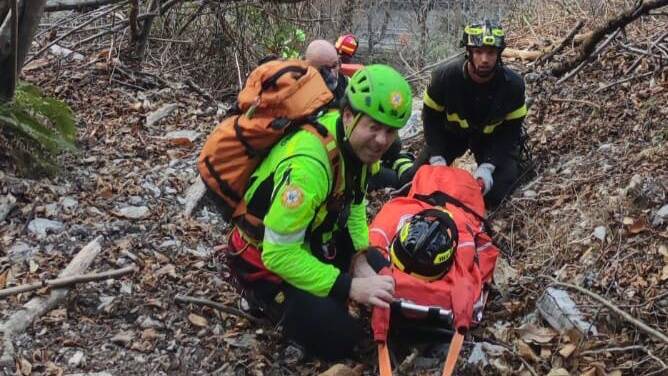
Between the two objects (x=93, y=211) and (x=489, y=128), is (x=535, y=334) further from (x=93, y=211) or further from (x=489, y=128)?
(x=93, y=211)

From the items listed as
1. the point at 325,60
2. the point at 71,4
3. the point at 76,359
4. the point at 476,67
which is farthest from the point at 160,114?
the point at 76,359

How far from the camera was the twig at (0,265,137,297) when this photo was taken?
12.6 ft

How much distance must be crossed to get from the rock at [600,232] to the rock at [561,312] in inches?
22.4

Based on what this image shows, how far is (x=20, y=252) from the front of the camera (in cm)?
444

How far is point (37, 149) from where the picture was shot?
5.16 meters

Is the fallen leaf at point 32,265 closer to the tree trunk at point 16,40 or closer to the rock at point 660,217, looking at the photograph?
the tree trunk at point 16,40

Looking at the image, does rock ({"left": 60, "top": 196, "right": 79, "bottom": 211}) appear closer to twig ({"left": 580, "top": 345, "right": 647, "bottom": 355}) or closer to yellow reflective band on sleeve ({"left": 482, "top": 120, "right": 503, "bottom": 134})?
yellow reflective band on sleeve ({"left": 482, "top": 120, "right": 503, "bottom": 134})

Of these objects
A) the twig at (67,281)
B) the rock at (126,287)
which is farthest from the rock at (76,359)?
the rock at (126,287)

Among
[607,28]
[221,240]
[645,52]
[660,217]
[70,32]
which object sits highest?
[607,28]

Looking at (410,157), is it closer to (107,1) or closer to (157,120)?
(157,120)

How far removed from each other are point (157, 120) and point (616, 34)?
4440mm

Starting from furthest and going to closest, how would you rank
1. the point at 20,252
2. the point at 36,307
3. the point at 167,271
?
1. the point at 167,271
2. the point at 20,252
3. the point at 36,307

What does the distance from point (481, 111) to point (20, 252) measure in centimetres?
349

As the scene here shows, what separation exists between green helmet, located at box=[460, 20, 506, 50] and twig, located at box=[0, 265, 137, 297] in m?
2.88
